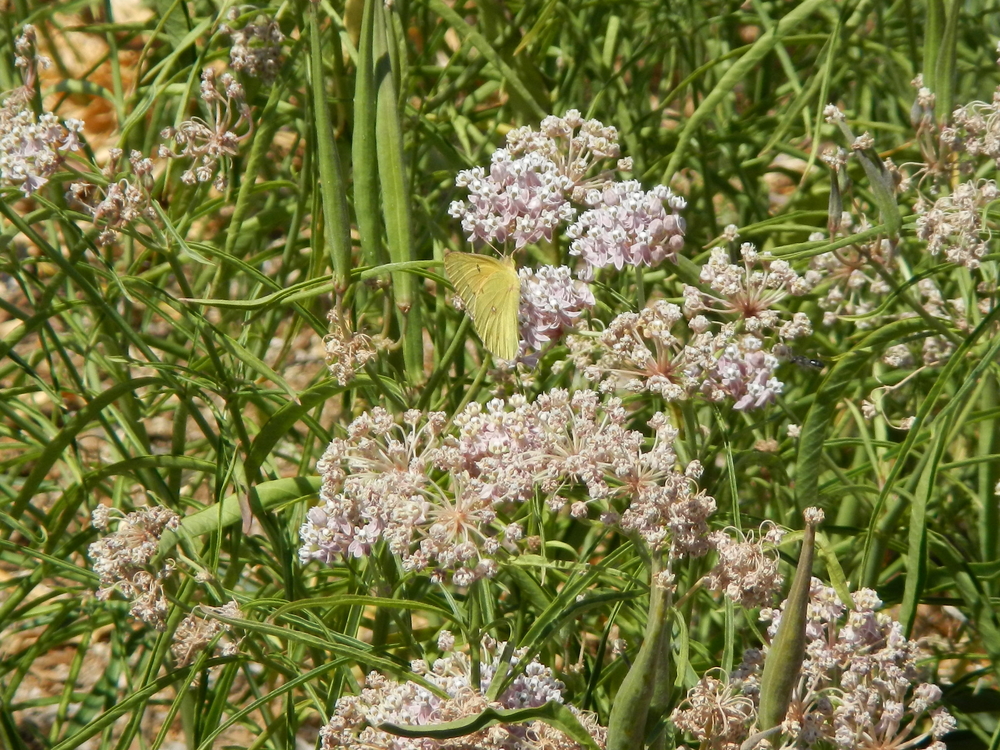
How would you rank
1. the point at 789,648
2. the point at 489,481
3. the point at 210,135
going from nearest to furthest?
the point at 789,648 < the point at 489,481 < the point at 210,135

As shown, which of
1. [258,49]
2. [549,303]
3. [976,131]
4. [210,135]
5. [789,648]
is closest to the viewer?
[789,648]

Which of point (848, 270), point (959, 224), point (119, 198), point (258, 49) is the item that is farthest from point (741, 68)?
point (119, 198)

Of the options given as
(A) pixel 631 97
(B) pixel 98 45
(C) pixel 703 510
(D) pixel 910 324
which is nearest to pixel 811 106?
(A) pixel 631 97

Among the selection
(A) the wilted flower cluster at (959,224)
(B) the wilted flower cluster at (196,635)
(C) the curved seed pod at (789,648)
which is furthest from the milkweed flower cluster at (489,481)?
(A) the wilted flower cluster at (959,224)

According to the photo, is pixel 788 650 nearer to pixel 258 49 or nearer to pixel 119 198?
pixel 119 198

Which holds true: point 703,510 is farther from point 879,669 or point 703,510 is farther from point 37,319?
point 37,319

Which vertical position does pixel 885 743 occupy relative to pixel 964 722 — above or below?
above

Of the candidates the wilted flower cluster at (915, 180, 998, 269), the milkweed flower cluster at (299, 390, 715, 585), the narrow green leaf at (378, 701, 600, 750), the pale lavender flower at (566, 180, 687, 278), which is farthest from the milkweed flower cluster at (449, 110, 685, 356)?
the narrow green leaf at (378, 701, 600, 750)
